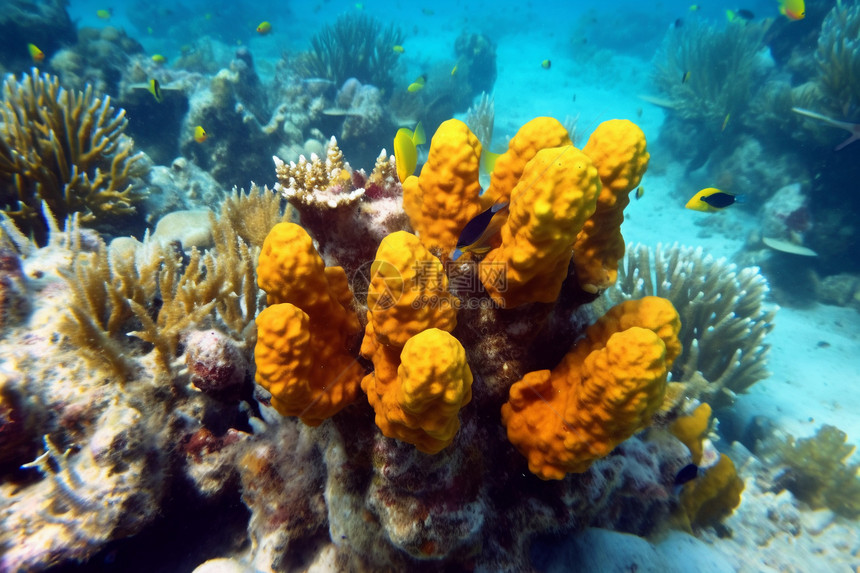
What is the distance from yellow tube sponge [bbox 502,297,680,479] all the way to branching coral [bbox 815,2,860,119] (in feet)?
33.0

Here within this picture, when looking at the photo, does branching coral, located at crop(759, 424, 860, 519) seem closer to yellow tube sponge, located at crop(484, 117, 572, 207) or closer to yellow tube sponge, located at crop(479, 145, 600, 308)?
yellow tube sponge, located at crop(479, 145, 600, 308)

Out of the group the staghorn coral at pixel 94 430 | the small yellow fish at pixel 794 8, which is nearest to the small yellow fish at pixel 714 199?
the staghorn coral at pixel 94 430

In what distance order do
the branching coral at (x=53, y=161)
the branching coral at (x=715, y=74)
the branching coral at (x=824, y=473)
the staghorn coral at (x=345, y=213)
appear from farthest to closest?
the branching coral at (x=715, y=74) → the branching coral at (x=824, y=473) → the branching coral at (x=53, y=161) → the staghorn coral at (x=345, y=213)

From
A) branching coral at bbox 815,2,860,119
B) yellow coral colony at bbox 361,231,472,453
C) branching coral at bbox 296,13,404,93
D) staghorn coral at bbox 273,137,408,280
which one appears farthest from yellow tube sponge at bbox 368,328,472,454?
branching coral at bbox 296,13,404,93

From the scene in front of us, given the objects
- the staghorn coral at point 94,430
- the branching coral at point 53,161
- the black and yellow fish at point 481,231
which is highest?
the branching coral at point 53,161

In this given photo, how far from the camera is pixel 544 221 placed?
149 cm

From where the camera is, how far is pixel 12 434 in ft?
6.95

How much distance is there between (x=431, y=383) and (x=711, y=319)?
5264mm

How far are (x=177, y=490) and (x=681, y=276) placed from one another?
18.8 ft

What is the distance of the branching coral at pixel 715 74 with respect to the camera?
10688 mm

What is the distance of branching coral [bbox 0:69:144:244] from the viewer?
157 inches

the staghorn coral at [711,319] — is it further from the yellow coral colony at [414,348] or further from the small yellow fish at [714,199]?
the yellow coral colony at [414,348]

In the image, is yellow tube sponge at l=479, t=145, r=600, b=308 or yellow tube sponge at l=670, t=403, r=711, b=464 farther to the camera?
yellow tube sponge at l=670, t=403, r=711, b=464

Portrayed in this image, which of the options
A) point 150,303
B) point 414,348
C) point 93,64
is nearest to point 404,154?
point 414,348
